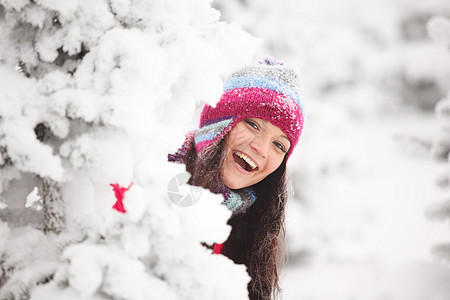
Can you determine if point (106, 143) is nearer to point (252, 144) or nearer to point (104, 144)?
point (104, 144)

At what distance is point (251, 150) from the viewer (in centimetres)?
194

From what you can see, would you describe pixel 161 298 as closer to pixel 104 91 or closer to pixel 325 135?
pixel 104 91

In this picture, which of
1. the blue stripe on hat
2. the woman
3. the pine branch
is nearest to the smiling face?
the woman

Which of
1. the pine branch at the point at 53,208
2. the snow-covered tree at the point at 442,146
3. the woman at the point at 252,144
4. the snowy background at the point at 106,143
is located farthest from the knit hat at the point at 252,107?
the snow-covered tree at the point at 442,146

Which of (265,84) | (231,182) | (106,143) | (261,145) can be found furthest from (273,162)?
(106,143)

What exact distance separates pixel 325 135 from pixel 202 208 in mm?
6748

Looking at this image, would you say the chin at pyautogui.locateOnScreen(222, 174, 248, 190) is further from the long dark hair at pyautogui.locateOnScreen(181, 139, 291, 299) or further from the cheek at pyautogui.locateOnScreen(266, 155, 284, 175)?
the cheek at pyautogui.locateOnScreen(266, 155, 284, 175)

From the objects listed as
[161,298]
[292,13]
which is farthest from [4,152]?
[292,13]

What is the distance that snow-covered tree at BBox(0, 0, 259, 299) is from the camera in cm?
74

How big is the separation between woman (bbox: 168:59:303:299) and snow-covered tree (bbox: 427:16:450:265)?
1.16 m

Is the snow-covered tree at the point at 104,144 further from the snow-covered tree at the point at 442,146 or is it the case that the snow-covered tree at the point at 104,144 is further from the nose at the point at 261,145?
the snow-covered tree at the point at 442,146

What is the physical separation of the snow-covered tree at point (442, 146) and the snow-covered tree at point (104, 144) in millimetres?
2191

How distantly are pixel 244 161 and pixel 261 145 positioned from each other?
18 centimetres

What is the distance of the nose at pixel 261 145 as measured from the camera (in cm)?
190
